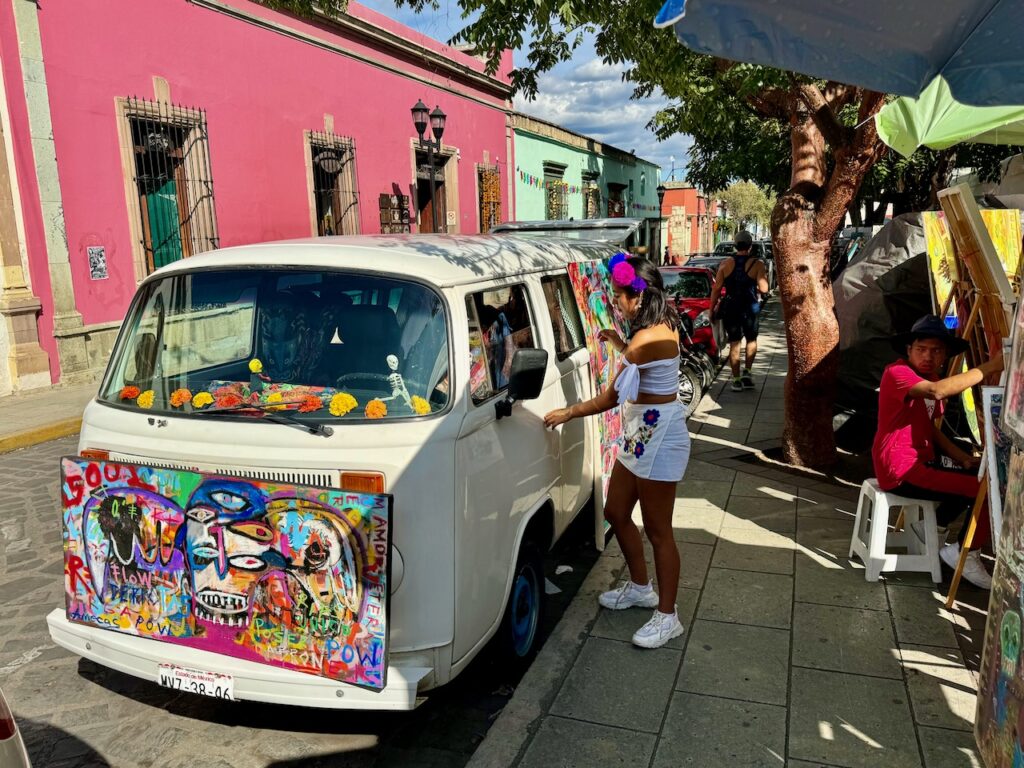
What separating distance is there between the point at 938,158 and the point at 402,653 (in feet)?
54.1

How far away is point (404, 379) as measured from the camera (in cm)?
300

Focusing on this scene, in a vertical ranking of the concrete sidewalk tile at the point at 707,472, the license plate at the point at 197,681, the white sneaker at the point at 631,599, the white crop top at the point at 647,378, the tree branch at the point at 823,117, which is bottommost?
the concrete sidewalk tile at the point at 707,472

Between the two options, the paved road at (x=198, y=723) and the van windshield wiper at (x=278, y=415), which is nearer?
the van windshield wiper at (x=278, y=415)

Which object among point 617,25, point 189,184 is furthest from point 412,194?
point 617,25

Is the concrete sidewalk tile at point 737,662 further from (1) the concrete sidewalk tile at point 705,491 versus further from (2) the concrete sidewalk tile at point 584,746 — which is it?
(1) the concrete sidewalk tile at point 705,491

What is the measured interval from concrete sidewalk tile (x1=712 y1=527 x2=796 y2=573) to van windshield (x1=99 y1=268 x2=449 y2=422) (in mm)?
2687

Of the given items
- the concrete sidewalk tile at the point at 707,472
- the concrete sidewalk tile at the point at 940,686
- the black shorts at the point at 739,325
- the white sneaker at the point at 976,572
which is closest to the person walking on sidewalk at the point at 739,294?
the black shorts at the point at 739,325

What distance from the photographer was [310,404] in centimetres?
301

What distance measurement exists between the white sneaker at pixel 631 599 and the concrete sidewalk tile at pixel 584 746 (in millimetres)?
1011

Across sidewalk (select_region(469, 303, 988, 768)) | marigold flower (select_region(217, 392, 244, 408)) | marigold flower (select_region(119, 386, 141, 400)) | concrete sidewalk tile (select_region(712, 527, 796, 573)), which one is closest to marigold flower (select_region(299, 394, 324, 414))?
marigold flower (select_region(217, 392, 244, 408))

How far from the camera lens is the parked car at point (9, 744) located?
1922 millimetres

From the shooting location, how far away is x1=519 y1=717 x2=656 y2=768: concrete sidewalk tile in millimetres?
2951

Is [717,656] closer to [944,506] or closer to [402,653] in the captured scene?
[402,653]

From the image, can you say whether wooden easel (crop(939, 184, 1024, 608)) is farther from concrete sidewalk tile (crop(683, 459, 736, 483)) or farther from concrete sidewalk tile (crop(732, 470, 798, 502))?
concrete sidewalk tile (crop(683, 459, 736, 483))
